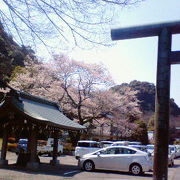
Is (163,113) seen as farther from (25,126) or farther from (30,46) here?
(25,126)

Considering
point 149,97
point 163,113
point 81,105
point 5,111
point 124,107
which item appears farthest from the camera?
point 149,97

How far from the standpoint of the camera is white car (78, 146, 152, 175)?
49.9 ft

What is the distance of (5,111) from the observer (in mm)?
14539

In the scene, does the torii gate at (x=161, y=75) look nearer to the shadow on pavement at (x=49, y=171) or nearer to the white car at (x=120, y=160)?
the shadow on pavement at (x=49, y=171)

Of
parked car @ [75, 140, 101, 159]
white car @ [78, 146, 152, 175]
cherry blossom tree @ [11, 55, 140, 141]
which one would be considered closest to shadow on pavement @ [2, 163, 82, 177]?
white car @ [78, 146, 152, 175]

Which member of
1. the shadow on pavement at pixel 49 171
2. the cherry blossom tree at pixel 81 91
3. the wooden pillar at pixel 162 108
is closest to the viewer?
the wooden pillar at pixel 162 108

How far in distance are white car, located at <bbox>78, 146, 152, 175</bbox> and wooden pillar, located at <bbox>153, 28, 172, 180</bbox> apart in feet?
32.1

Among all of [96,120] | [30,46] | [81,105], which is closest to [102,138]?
[96,120]

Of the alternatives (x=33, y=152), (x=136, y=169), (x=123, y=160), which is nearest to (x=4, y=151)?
(x=33, y=152)

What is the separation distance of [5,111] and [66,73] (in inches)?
702

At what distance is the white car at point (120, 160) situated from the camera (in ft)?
49.9

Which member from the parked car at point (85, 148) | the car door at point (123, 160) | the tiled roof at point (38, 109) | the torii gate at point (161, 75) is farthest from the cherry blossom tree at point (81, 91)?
the torii gate at point (161, 75)

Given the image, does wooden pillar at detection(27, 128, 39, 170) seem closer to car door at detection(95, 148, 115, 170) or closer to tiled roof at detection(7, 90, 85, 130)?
tiled roof at detection(7, 90, 85, 130)

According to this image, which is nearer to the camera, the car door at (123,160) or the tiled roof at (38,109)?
the tiled roof at (38,109)
